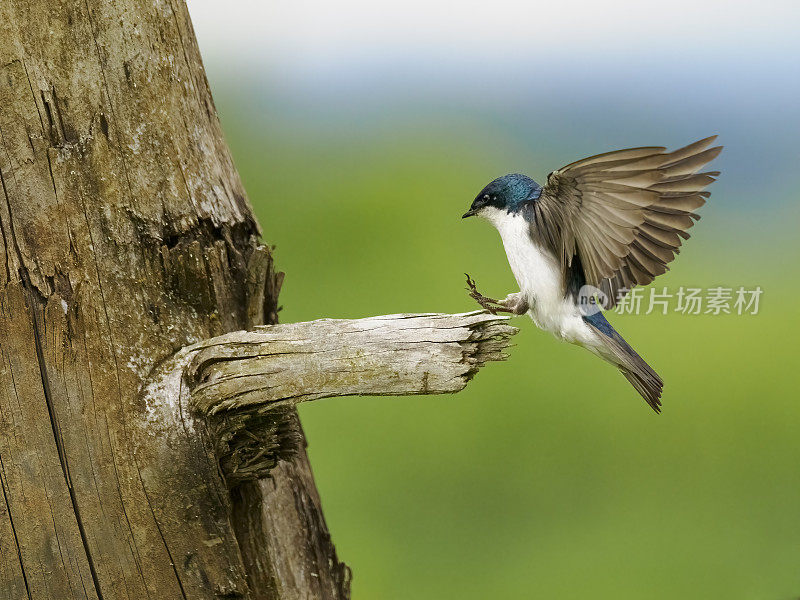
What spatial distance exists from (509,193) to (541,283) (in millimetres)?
198

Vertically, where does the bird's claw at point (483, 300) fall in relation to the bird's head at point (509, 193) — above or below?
below

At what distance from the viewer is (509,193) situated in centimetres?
155

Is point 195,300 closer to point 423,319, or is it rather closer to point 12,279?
point 12,279

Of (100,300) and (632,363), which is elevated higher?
(100,300)

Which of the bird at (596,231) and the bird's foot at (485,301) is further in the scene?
the bird's foot at (485,301)

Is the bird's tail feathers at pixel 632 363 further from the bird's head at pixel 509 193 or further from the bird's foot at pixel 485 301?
the bird's head at pixel 509 193

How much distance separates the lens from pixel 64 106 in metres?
1.26

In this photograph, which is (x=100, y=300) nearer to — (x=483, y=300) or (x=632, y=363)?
(x=483, y=300)

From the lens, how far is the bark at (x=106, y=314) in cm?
126

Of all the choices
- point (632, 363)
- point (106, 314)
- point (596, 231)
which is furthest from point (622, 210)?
point (106, 314)

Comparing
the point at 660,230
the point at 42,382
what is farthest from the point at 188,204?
the point at 660,230

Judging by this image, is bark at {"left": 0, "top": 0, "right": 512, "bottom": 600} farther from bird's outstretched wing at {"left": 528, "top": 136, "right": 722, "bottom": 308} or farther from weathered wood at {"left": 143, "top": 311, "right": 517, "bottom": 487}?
bird's outstretched wing at {"left": 528, "top": 136, "right": 722, "bottom": 308}

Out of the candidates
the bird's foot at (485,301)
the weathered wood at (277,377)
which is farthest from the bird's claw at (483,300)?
the weathered wood at (277,377)

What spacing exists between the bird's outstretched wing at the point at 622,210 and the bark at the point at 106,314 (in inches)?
22.8
